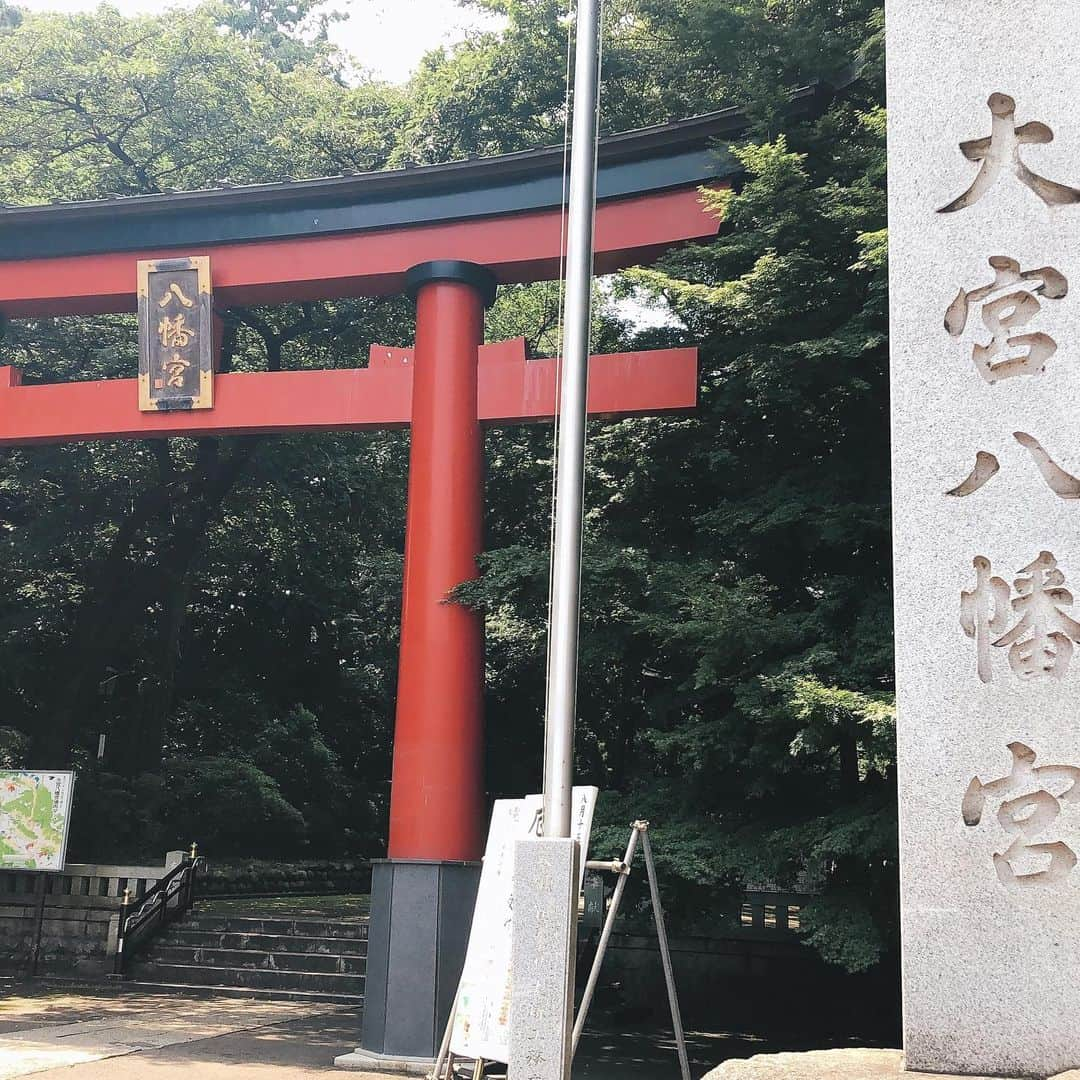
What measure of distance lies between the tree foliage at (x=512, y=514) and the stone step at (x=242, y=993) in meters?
2.84

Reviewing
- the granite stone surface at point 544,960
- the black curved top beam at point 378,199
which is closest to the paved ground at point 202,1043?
the granite stone surface at point 544,960

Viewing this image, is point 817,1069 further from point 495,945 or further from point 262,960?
point 262,960

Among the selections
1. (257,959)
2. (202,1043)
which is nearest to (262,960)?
(257,959)

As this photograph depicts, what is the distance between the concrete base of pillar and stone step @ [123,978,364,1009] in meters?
3.59

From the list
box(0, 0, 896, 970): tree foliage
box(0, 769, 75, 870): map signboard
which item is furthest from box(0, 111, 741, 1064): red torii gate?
box(0, 769, 75, 870): map signboard

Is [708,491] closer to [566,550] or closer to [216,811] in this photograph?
[566,550]

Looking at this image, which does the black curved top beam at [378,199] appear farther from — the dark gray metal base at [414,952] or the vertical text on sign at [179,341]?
the dark gray metal base at [414,952]

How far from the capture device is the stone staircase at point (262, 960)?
1158cm

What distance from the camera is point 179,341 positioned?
29.9ft

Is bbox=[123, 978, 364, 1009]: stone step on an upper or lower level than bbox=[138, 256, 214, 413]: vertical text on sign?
lower

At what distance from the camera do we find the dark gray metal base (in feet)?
24.9

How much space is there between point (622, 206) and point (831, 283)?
1.66 m

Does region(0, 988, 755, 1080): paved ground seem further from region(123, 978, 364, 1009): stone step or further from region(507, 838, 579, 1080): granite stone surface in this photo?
region(507, 838, 579, 1080): granite stone surface

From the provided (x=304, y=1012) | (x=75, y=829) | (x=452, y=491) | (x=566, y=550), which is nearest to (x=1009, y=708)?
(x=566, y=550)
